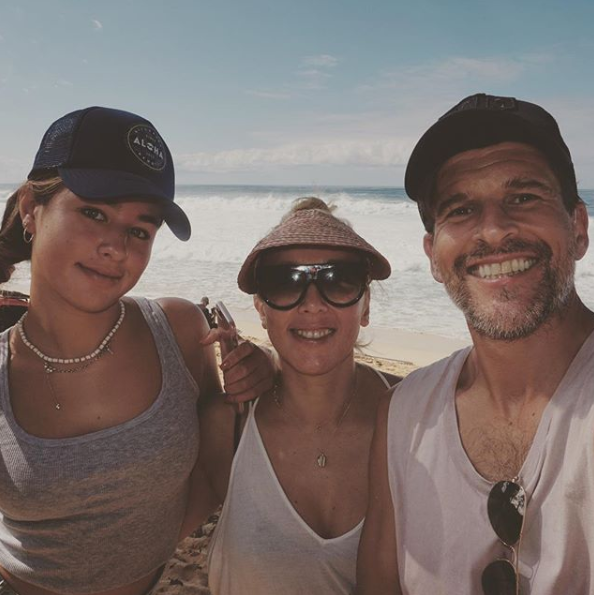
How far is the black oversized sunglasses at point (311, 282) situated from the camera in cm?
243

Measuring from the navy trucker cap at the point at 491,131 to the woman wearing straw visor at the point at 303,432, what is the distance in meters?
0.58

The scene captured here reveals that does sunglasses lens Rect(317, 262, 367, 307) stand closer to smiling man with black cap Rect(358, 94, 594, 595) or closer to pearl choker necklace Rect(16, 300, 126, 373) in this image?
smiling man with black cap Rect(358, 94, 594, 595)

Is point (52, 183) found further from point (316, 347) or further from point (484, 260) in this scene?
point (484, 260)

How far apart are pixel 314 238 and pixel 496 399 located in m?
1.05

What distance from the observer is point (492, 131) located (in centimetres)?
198

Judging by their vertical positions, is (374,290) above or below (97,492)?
above

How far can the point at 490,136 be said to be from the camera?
1.99 m

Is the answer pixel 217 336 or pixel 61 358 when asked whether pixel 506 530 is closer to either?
pixel 217 336

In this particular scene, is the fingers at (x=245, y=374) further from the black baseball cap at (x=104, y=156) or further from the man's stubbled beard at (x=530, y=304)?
the man's stubbled beard at (x=530, y=304)

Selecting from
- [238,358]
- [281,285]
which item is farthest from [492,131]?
[238,358]

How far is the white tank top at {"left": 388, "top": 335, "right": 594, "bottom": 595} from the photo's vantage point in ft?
5.15

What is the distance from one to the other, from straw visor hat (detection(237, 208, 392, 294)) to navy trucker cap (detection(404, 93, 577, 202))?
489 mm

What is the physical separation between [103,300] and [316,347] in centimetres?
101

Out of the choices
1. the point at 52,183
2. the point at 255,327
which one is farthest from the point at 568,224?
the point at 255,327
